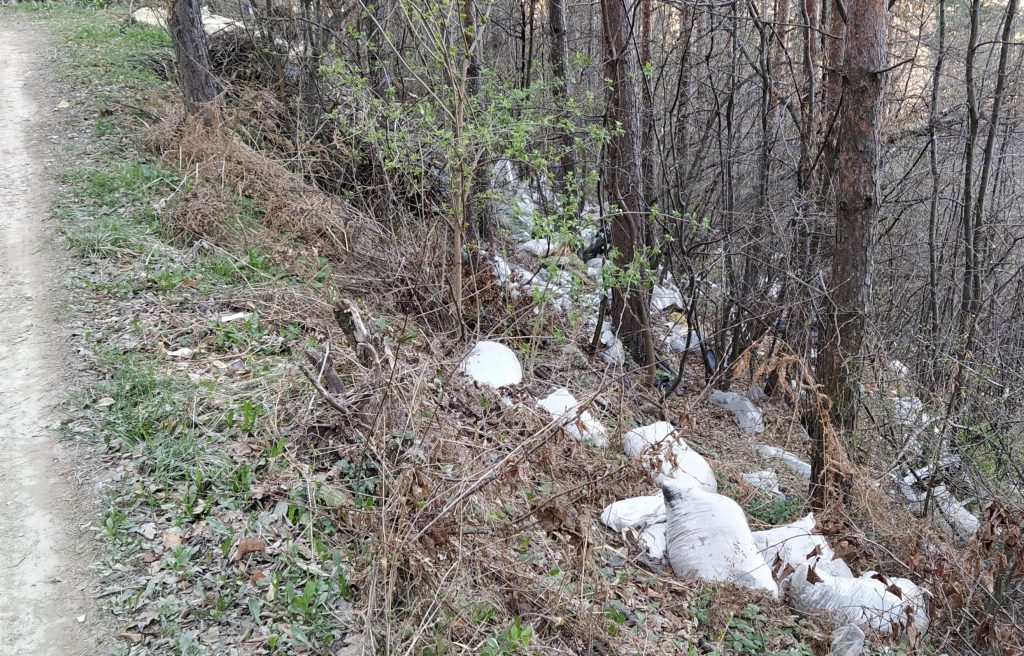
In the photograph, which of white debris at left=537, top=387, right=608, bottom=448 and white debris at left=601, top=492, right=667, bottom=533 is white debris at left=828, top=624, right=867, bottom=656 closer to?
white debris at left=601, top=492, right=667, bottom=533

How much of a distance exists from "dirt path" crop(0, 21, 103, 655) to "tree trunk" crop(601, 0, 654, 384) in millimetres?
4711

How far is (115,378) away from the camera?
4.66m

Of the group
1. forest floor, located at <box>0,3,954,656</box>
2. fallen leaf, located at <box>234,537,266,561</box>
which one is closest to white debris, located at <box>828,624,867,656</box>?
forest floor, located at <box>0,3,954,656</box>

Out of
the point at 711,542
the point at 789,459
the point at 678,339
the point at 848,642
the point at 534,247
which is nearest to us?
the point at 848,642

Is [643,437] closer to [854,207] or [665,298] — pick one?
[854,207]

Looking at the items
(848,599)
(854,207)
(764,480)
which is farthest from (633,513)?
(854,207)

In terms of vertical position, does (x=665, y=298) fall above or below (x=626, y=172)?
below

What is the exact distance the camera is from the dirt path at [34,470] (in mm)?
3143

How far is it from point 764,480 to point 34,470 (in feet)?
16.3

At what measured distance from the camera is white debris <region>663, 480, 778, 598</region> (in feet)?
13.9

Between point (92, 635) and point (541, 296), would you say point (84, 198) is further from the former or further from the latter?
point (92, 635)

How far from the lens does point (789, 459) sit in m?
6.34

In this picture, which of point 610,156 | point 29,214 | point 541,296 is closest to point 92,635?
point 541,296

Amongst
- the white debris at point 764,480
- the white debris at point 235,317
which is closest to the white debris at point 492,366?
the white debris at point 235,317
